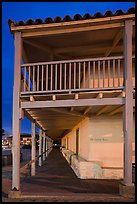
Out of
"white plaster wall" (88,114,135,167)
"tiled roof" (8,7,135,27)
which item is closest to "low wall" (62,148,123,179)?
"white plaster wall" (88,114,135,167)

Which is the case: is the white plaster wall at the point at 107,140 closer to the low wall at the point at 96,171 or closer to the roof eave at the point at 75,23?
the low wall at the point at 96,171

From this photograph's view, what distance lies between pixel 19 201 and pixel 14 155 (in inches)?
53.0

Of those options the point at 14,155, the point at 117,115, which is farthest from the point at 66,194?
the point at 117,115

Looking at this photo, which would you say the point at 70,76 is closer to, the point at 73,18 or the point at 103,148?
the point at 73,18

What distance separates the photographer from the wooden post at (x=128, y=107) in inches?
264

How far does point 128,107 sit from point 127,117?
0.30 meters

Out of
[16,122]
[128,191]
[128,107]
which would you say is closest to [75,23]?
[128,107]

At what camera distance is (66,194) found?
685cm

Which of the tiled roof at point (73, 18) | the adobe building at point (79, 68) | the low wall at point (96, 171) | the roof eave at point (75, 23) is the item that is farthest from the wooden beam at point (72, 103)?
the low wall at point (96, 171)

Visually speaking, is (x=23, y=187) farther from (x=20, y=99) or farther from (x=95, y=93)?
(x=95, y=93)

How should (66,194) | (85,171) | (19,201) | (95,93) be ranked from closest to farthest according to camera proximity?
(19,201) < (66,194) < (95,93) < (85,171)

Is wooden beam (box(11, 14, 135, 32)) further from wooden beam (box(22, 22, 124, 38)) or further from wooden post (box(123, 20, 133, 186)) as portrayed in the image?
wooden post (box(123, 20, 133, 186))

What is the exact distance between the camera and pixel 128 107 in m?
6.92

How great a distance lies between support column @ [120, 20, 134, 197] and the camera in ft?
21.8
